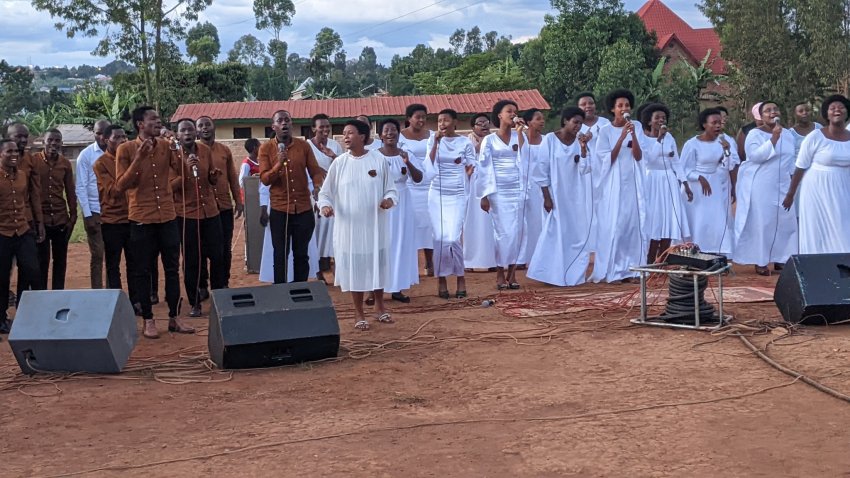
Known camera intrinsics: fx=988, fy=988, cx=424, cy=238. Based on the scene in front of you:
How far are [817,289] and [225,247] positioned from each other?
18.8 feet

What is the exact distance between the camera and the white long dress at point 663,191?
37.7 ft

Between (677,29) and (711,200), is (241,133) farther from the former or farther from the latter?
(677,29)

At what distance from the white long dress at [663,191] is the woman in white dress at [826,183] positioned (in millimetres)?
1384

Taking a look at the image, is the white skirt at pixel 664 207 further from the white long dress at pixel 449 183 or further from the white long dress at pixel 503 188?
the white long dress at pixel 449 183

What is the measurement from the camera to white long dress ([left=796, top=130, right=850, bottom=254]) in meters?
10.3

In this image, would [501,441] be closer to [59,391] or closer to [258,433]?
[258,433]

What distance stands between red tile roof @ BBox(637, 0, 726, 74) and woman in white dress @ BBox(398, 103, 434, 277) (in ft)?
177

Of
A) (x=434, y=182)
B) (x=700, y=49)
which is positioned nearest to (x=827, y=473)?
(x=434, y=182)

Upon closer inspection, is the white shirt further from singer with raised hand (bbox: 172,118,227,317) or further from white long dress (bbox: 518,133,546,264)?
white long dress (bbox: 518,133,546,264)

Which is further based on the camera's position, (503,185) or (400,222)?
(503,185)

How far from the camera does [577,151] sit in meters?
11.2

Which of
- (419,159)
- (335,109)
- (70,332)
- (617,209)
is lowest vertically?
(70,332)

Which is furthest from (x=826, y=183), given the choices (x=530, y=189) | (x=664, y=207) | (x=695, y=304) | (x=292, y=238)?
(x=292, y=238)

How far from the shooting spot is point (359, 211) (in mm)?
8594
